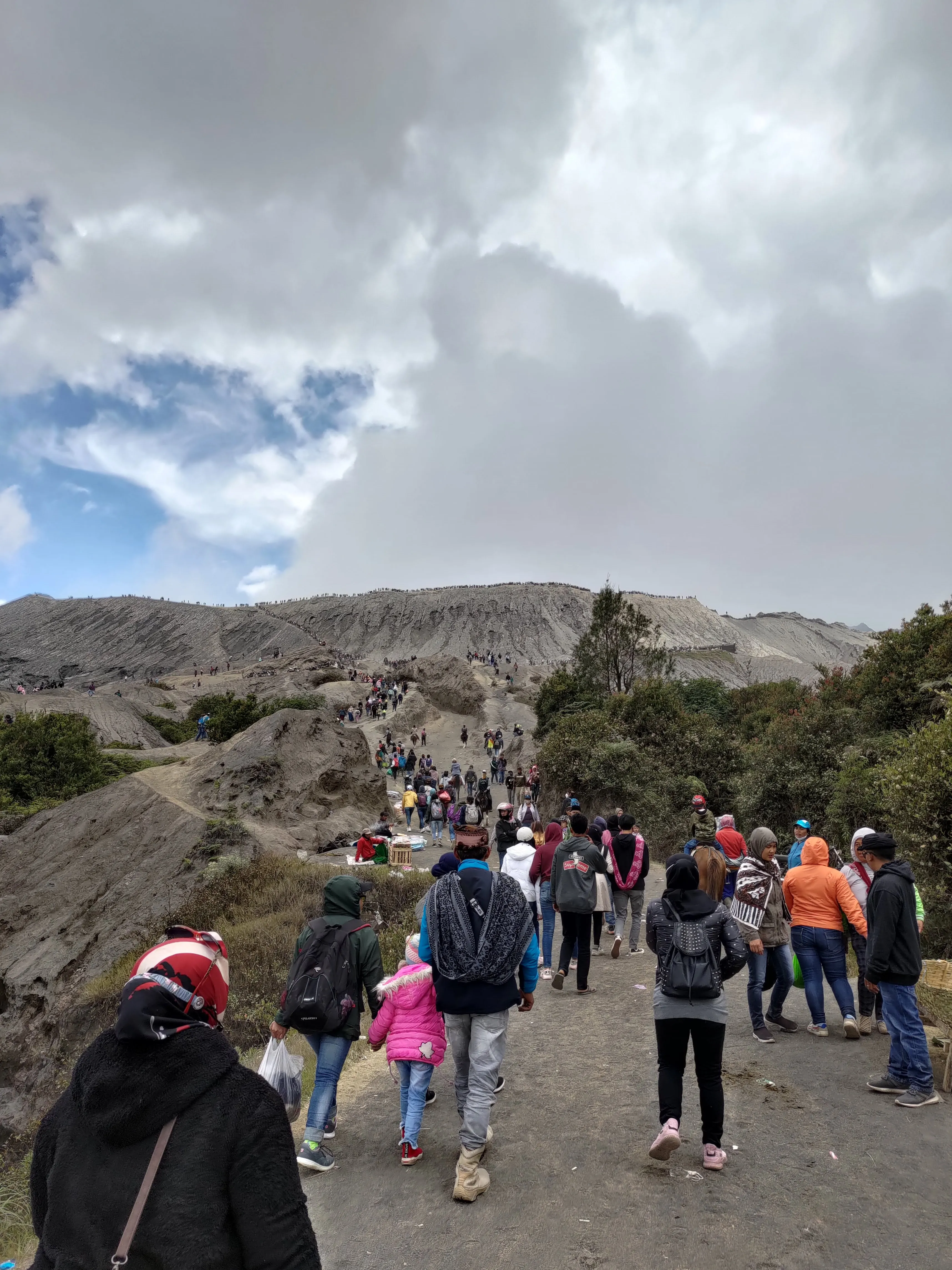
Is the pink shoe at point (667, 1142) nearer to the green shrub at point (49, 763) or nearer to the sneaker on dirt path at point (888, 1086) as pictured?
the sneaker on dirt path at point (888, 1086)

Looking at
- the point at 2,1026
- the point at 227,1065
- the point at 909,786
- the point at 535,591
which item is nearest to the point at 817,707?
the point at 909,786

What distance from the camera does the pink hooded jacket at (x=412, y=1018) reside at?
172 inches

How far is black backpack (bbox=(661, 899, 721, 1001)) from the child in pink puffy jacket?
139cm

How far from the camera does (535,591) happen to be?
135 m

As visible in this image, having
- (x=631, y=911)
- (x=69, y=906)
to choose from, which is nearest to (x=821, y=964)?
(x=631, y=911)

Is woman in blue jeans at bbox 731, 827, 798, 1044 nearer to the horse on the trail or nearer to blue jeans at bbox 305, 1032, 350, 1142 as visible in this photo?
the horse on the trail

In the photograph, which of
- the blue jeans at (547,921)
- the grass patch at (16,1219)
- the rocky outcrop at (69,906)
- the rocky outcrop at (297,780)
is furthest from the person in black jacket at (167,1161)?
the rocky outcrop at (297,780)

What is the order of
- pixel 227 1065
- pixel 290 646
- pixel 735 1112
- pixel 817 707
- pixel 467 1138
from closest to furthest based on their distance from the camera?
pixel 227 1065, pixel 467 1138, pixel 735 1112, pixel 817 707, pixel 290 646

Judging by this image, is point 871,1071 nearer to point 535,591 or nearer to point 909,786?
point 909,786

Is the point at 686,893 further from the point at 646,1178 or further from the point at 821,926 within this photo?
the point at 821,926

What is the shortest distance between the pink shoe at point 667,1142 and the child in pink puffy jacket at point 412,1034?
1329 mm

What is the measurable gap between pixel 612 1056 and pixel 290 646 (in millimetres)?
109825

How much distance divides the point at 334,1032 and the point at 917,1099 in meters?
3.91

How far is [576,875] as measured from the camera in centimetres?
733
